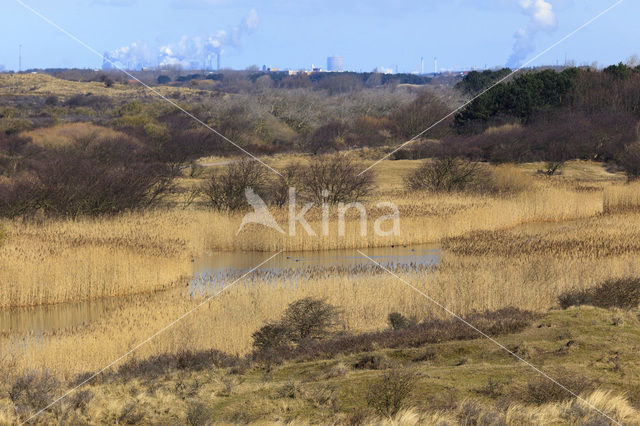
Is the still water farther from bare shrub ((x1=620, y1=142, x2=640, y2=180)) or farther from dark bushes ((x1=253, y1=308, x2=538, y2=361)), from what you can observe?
bare shrub ((x1=620, y1=142, x2=640, y2=180))

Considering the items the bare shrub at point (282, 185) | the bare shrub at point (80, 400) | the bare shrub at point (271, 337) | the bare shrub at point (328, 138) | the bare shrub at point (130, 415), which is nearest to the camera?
the bare shrub at point (130, 415)

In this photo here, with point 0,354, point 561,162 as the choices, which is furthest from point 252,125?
point 0,354

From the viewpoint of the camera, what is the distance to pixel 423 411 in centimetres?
778

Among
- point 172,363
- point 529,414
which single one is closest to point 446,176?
point 172,363

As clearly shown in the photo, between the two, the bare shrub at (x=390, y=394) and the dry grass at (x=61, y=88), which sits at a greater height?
the dry grass at (x=61, y=88)

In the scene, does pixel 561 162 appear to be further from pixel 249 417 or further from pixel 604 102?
Answer: pixel 249 417

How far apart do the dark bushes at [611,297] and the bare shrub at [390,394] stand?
662 cm

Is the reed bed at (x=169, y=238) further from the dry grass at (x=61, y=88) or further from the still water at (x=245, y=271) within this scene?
the dry grass at (x=61, y=88)

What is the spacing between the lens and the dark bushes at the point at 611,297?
1384cm

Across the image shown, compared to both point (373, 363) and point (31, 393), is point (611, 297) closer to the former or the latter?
point (373, 363)

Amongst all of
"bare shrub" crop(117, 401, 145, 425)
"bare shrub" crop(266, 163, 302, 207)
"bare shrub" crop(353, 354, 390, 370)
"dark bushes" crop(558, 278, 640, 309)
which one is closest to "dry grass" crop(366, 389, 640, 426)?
"bare shrub" crop(353, 354, 390, 370)

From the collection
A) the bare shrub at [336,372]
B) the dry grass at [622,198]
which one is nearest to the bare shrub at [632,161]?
the dry grass at [622,198]

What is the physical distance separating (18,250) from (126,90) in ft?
336

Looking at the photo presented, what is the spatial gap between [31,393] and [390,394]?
4.00 m
